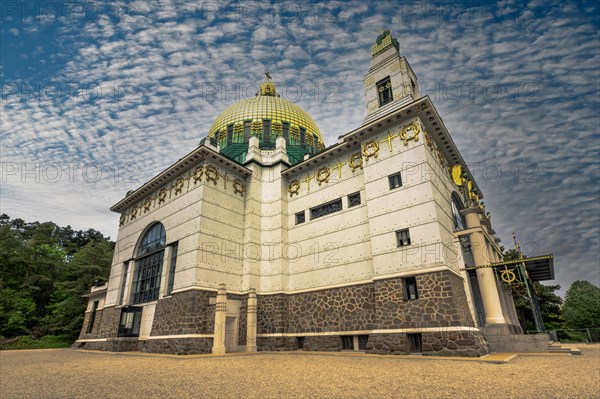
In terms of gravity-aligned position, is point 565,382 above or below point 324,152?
below

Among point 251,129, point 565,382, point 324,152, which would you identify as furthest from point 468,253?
point 251,129

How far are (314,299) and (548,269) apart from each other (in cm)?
1509

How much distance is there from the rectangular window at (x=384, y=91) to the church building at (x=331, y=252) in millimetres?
75

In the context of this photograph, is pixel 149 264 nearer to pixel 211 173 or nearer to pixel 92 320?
pixel 211 173

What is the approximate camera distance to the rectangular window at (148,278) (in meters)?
21.6

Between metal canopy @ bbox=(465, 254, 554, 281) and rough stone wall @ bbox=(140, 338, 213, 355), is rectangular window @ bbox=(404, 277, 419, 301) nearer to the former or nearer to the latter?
metal canopy @ bbox=(465, 254, 554, 281)

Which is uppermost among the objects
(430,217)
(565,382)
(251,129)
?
(251,129)

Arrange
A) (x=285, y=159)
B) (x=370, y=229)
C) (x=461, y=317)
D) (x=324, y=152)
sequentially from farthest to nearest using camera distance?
1. (x=285, y=159)
2. (x=324, y=152)
3. (x=370, y=229)
4. (x=461, y=317)

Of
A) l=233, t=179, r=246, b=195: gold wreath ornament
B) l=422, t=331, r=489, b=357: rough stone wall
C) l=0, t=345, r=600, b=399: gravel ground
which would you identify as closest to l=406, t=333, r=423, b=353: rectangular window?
l=422, t=331, r=489, b=357: rough stone wall

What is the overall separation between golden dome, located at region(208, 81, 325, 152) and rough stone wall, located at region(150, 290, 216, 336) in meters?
15.9

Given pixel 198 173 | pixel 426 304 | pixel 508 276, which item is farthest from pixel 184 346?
pixel 508 276

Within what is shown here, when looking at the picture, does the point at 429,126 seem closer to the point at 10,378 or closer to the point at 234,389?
the point at 234,389

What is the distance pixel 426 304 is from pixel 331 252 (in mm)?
6823

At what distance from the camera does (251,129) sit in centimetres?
2912
